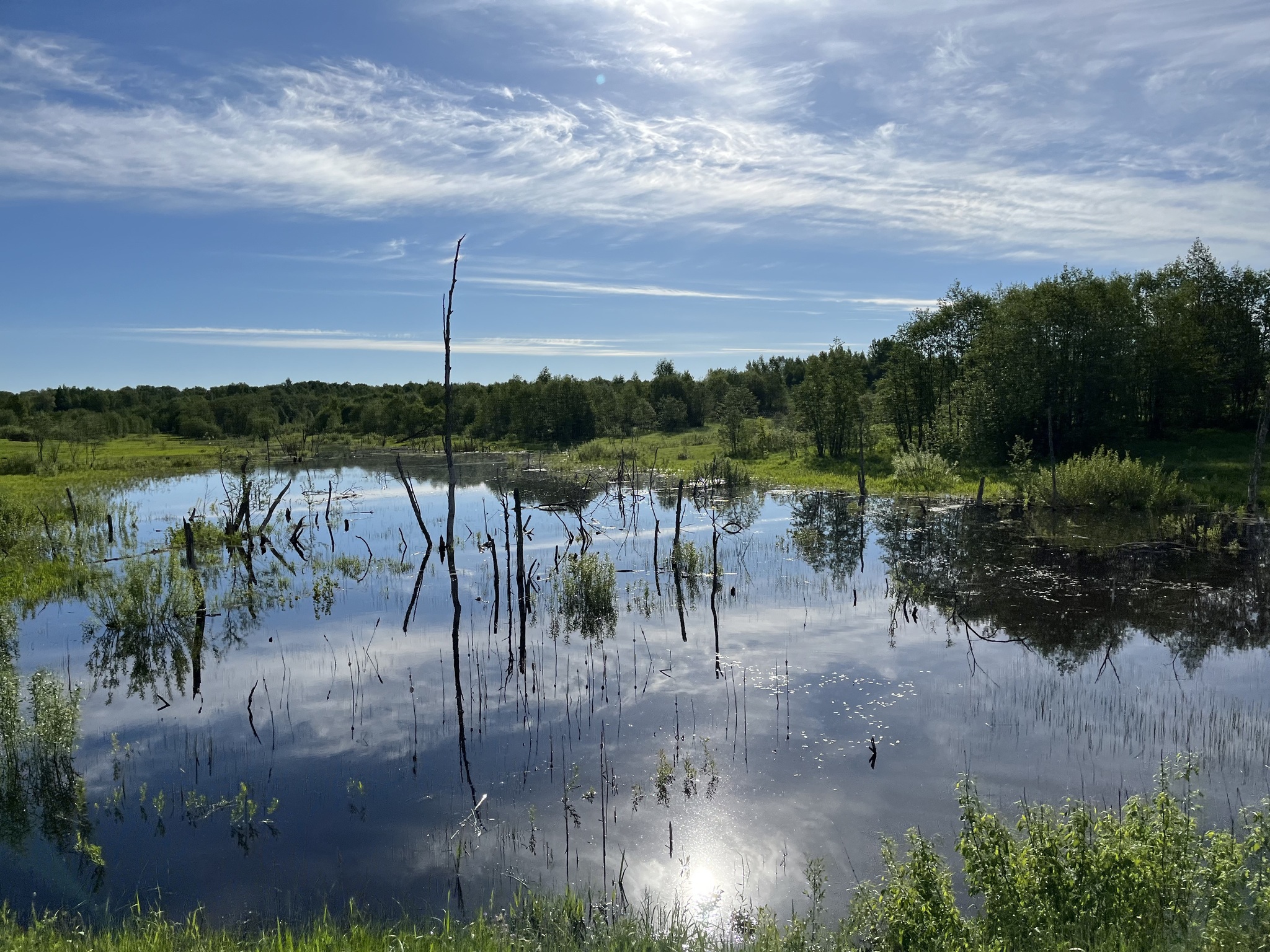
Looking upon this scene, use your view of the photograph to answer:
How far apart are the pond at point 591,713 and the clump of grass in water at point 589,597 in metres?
0.12

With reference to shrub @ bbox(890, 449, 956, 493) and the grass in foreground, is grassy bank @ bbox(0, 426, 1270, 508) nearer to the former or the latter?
shrub @ bbox(890, 449, 956, 493)

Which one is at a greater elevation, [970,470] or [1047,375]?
[1047,375]

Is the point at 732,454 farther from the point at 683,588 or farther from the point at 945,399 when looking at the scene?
the point at 683,588

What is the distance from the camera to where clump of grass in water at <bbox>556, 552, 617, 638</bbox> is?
1880cm

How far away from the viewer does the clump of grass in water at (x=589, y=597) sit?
18.8 m

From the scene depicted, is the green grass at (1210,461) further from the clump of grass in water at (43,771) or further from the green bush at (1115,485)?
the clump of grass in water at (43,771)

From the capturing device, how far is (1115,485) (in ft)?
103

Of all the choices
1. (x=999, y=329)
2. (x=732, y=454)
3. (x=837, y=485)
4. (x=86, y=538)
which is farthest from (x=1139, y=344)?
(x=86, y=538)

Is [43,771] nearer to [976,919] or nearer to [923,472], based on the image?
[976,919]

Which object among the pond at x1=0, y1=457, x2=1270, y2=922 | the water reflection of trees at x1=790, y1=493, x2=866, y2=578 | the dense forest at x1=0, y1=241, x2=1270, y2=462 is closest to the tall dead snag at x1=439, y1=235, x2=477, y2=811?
the pond at x1=0, y1=457, x2=1270, y2=922

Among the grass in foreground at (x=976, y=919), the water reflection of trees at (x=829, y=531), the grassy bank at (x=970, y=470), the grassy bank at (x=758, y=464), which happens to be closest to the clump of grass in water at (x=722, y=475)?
the grassy bank at (x=970, y=470)

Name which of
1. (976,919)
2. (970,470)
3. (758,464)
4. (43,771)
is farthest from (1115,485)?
(43,771)

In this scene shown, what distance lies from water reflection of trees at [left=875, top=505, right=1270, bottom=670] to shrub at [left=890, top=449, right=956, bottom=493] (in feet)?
30.3

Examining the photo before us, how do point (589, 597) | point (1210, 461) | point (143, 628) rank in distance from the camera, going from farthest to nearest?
point (1210, 461), point (589, 597), point (143, 628)
